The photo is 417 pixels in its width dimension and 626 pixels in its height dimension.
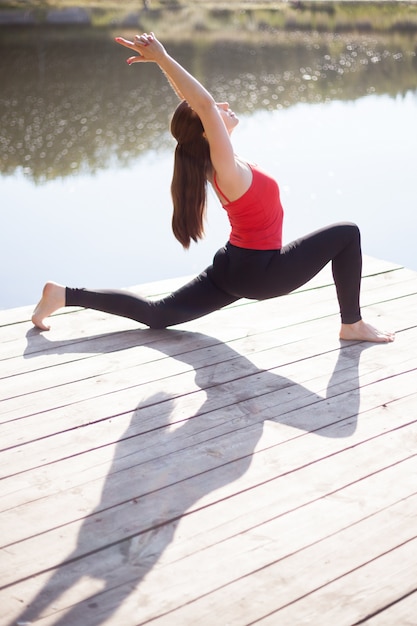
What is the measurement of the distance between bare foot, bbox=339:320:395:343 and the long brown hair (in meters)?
0.62

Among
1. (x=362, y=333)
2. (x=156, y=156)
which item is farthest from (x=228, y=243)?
(x=156, y=156)

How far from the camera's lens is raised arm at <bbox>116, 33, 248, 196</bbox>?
250cm

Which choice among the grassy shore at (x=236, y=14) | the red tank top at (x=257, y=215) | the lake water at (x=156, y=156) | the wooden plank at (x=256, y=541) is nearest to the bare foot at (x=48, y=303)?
the red tank top at (x=257, y=215)

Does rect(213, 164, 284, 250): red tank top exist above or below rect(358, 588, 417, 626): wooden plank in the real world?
above

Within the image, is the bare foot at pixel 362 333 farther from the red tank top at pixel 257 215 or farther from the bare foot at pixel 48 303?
the bare foot at pixel 48 303

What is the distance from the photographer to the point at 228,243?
2.94 meters

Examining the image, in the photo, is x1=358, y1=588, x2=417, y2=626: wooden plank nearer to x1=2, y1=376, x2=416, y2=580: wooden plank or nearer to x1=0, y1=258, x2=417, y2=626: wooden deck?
x1=0, y1=258, x2=417, y2=626: wooden deck

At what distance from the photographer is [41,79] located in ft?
38.5

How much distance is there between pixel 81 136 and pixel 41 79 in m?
3.50

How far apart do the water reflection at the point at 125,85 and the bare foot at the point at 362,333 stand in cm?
497

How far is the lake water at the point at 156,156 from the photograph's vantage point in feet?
18.6

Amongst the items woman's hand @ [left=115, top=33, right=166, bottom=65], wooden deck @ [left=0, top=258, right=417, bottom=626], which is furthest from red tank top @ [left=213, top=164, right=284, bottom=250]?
woman's hand @ [left=115, top=33, right=166, bottom=65]

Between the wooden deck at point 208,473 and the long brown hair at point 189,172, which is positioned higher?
the long brown hair at point 189,172

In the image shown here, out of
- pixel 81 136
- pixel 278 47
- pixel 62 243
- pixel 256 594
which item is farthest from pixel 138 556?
pixel 278 47
